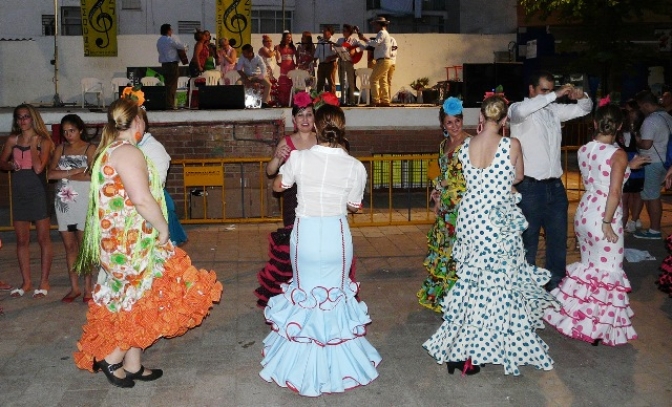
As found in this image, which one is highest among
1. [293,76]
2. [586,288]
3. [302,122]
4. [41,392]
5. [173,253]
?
[293,76]

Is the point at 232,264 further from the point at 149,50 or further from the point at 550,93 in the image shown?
the point at 149,50

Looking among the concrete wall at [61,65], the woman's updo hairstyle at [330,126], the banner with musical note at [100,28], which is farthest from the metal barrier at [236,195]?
the concrete wall at [61,65]

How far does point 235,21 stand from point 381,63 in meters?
5.14

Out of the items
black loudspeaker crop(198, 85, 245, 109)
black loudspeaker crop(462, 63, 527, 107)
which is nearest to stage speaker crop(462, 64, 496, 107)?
black loudspeaker crop(462, 63, 527, 107)

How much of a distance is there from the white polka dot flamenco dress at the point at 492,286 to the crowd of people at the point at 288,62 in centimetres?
1103

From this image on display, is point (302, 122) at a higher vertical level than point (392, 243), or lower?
higher

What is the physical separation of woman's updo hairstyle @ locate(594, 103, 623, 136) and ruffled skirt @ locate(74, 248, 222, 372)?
339 centimetres

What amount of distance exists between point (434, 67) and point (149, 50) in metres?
8.56

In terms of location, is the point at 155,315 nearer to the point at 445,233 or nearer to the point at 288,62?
the point at 445,233

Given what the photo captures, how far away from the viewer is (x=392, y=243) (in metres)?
10.3

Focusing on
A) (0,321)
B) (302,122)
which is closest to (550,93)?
(302,122)

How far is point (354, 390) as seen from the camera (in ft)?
17.2

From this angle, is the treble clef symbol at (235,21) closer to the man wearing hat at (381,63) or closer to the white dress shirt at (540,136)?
the man wearing hat at (381,63)

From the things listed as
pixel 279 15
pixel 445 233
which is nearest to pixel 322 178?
pixel 445 233
